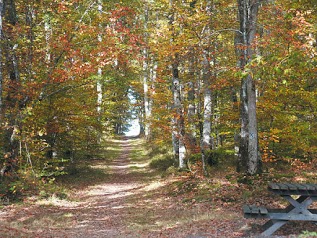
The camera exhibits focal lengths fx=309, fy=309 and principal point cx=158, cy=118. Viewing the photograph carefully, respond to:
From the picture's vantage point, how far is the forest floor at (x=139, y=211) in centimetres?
811

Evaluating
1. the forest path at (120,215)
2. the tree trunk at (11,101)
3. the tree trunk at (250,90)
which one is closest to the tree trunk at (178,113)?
the forest path at (120,215)

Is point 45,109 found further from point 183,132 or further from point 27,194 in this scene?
point 183,132

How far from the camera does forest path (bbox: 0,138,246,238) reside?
26.8ft

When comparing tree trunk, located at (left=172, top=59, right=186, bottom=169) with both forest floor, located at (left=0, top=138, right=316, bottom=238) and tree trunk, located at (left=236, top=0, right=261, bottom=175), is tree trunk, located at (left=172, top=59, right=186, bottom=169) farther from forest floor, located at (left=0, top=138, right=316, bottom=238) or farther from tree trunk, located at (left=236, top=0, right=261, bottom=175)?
tree trunk, located at (left=236, top=0, right=261, bottom=175)

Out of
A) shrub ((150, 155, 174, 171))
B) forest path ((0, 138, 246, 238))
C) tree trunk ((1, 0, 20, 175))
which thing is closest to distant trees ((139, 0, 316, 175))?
forest path ((0, 138, 246, 238))

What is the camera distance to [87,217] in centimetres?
1042

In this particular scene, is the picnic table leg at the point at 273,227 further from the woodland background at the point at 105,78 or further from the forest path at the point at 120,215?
the woodland background at the point at 105,78

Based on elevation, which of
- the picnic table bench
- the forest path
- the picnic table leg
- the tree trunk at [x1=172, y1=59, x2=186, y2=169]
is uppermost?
the tree trunk at [x1=172, y1=59, x2=186, y2=169]

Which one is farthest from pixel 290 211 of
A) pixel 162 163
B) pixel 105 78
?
pixel 162 163

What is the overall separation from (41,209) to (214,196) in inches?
245

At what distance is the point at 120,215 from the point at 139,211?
2.54ft

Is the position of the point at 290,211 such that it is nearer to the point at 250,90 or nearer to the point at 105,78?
the point at 250,90

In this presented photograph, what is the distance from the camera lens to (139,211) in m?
11.1

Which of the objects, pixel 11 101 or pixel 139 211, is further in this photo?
pixel 11 101
